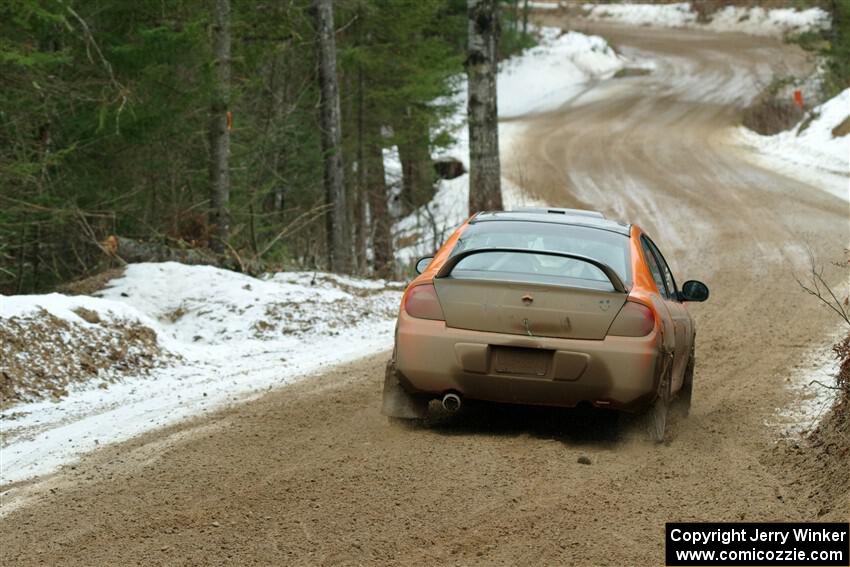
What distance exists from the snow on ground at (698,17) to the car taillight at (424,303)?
52.0 metres

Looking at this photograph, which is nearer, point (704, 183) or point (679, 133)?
point (704, 183)

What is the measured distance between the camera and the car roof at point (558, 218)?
831 cm

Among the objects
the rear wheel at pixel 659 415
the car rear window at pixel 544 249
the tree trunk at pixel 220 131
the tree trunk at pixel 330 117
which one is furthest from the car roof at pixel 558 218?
the tree trunk at pixel 330 117

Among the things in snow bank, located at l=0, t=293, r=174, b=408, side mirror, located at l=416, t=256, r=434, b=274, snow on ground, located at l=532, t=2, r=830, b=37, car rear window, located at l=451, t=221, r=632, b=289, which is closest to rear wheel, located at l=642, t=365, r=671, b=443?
car rear window, located at l=451, t=221, r=632, b=289

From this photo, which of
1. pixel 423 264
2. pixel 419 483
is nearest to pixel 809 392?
pixel 423 264

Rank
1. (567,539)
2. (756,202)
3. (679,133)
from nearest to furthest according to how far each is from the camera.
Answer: (567,539) < (756,202) < (679,133)

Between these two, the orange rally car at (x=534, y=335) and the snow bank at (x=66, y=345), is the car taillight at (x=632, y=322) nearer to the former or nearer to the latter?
the orange rally car at (x=534, y=335)

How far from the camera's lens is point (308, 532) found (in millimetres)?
5582

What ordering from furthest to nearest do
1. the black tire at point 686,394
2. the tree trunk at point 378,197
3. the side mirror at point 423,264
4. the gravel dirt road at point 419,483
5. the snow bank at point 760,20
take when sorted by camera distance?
the snow bank at point 760,20, the tree trunk at point 378,197, the black tire at point 686,394, the side mirror at point 423,264, the gravel dirt road at point 419,483

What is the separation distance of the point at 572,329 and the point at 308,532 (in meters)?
2.36

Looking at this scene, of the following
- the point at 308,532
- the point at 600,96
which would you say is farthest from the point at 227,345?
the point at 600,96

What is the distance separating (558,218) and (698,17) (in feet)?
204

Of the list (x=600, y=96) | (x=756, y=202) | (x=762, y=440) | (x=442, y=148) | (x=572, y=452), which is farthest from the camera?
(x=600, y=96)

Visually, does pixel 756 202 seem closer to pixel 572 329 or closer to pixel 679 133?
pixel 679 133
